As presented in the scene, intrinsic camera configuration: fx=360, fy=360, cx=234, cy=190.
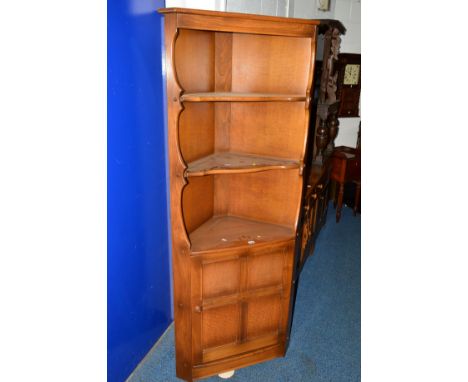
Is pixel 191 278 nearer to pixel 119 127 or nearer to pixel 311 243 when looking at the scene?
pixel 119 127

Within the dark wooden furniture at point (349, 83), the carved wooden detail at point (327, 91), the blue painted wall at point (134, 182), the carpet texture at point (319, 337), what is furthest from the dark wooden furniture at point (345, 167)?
the blue painted wall at point (134, 182)

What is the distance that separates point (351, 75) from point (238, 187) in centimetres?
327

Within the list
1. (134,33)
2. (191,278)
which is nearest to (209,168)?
(191,278)

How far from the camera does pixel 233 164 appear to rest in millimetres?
1933

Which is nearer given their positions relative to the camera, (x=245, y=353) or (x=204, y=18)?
(x=204, y=18)

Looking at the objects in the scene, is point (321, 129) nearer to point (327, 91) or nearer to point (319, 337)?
point (327, 91)

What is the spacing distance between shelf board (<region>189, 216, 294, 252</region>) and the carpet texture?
2.78 feet

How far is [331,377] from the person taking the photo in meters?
2.19

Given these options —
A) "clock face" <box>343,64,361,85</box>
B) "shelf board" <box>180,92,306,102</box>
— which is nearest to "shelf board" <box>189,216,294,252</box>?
"shelf board" <box>180,92,306,102</box>

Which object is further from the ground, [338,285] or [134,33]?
[134,33]

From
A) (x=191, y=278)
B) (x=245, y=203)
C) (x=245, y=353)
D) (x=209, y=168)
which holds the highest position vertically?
(x=209, y=168)

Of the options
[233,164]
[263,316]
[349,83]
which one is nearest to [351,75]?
[349,83]

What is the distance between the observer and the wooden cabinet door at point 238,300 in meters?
1.93

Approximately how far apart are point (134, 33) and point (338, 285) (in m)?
2.58
